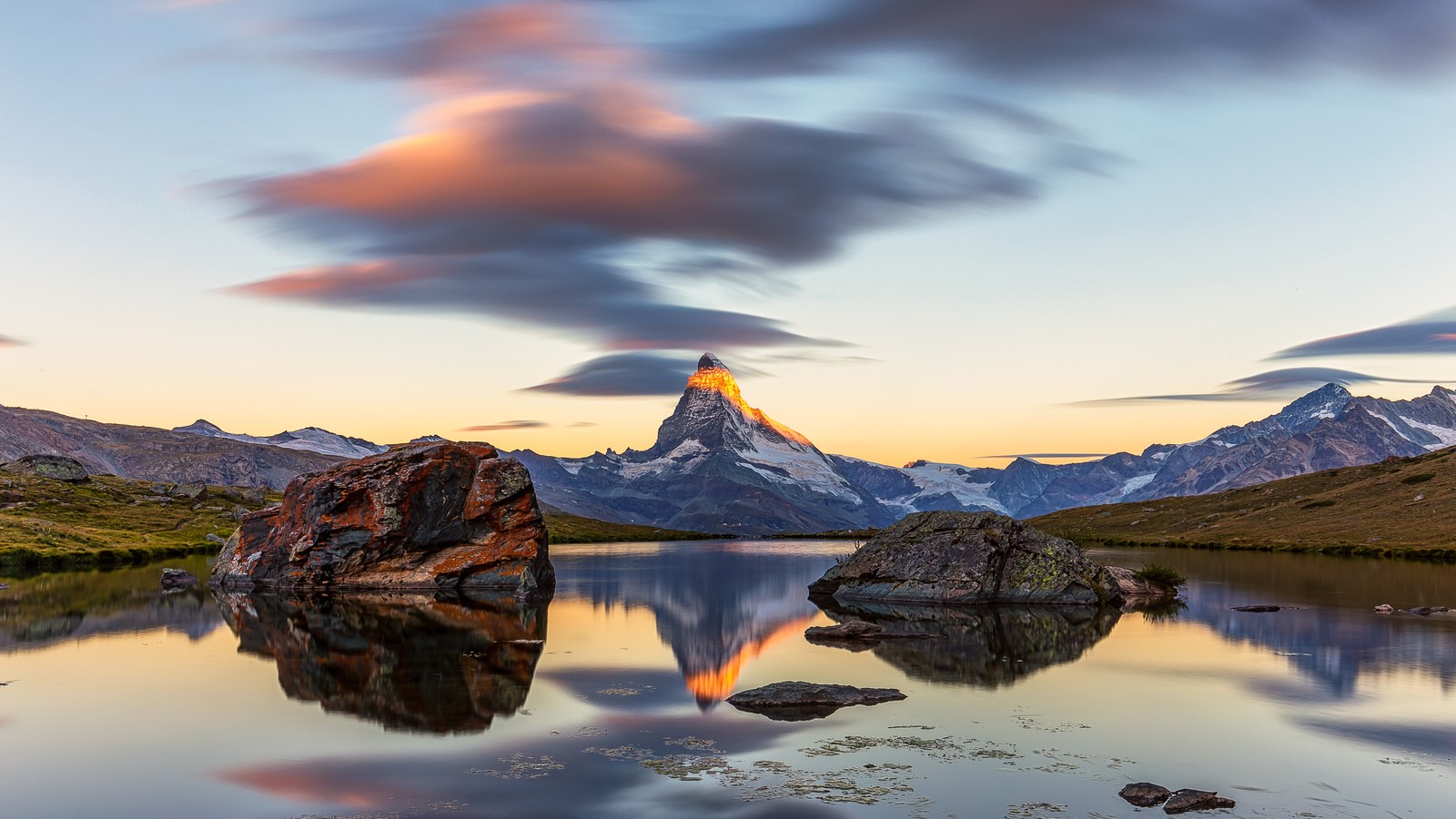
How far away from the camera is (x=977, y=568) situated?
232 feet

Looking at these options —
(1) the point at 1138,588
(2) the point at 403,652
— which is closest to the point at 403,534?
(2) the point at 403,652

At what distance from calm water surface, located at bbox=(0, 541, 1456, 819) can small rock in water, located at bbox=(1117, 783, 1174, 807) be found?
586 mm

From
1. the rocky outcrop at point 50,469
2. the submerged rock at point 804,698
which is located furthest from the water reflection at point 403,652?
the rocky outcrop at point 50,469

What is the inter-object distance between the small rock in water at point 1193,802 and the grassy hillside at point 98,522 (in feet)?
362

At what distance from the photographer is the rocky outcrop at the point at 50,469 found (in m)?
176

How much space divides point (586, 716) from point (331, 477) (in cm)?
5958

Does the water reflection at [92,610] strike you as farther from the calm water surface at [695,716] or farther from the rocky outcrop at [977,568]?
the rocky outcrop at [977,568]

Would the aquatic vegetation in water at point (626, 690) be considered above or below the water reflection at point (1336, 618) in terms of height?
below

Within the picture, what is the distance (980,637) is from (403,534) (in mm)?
50760

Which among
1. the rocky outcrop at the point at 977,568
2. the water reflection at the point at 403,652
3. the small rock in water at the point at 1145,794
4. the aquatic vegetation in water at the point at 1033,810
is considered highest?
the rocky outcrop at the point at 977,568

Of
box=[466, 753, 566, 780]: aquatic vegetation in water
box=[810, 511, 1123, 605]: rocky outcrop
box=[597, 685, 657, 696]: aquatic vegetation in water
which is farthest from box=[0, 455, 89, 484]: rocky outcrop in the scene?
box=[466, 753, 566, 780]: aquatic vegetation in water

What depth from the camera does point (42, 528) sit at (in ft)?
405

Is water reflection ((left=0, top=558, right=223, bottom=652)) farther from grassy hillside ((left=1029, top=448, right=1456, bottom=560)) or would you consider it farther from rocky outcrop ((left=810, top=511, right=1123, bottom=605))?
grassy hillside ((left=1029, top=448, right=1456, bottom=560))

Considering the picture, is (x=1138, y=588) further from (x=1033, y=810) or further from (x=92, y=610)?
(x=92, y=610)
